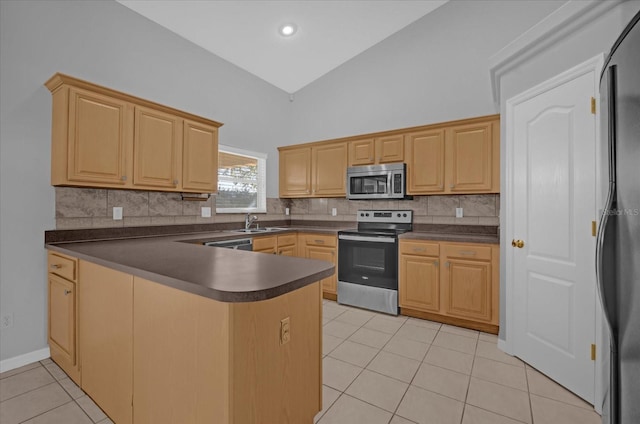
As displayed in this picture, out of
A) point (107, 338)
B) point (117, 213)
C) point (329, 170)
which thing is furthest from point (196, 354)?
point (329, 170)

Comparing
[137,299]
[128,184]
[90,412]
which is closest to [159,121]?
[128,184]

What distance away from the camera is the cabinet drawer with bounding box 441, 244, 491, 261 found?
2.85 meters

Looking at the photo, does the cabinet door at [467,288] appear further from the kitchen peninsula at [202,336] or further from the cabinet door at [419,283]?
the kitchen peninsula at [202,336]

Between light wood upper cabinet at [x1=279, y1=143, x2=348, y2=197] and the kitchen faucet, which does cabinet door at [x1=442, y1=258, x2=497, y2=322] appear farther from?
the kitchen faucet

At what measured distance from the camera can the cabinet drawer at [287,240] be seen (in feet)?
12.8

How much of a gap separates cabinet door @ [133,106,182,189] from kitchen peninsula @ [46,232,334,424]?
3.59 ft

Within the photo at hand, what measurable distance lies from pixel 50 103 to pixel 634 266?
11.8 feet

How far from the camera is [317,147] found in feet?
14.4

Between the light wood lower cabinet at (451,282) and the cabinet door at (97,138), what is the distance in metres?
2.91

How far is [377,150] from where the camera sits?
385cm

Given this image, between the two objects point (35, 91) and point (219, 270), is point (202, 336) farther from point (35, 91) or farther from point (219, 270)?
point (35, 91)

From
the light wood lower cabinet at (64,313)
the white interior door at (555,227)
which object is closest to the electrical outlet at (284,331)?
the light wood lower cabinet at (64,313)

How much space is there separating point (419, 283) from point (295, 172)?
2.49 metres

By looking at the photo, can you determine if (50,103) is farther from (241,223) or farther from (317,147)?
(317,147)
